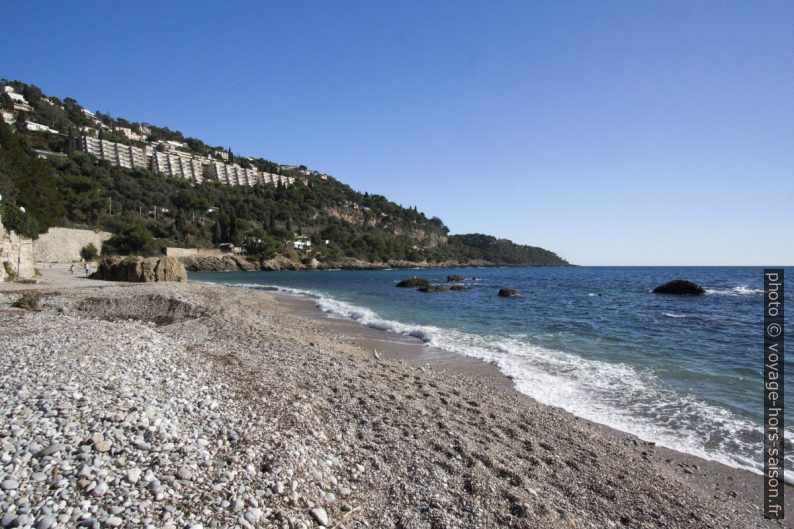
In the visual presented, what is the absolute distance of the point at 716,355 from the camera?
519 inches

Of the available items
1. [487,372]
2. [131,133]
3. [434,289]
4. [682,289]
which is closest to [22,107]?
[131,133]

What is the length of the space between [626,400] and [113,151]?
164m

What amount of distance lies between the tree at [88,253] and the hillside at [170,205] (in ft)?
13.5

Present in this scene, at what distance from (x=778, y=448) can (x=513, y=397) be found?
4.26m

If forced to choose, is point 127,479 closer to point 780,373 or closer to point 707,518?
point 707,518

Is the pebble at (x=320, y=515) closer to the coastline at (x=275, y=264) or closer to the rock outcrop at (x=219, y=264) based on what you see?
the coastline at (x=275, y=264)

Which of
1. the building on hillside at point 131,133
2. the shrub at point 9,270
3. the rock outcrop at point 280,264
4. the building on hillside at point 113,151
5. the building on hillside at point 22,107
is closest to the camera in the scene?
the shrub at point 9,270

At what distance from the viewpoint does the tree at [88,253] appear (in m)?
58.6

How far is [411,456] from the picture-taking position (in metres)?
5.18

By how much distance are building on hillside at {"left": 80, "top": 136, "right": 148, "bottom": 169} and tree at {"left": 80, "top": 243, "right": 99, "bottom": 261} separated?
84128 millimetres

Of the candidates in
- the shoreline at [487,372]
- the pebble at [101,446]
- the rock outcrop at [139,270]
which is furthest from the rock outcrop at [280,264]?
the pebble at [101,446]

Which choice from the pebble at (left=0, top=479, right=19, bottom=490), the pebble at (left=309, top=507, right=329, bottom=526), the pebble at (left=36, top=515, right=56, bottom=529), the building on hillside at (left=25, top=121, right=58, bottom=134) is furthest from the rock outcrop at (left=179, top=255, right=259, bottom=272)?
the pebble at (left=309, top=507, right=329, bottom=526)

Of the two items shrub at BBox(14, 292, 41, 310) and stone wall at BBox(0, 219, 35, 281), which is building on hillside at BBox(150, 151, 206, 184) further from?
shrub at BBox(14, 292, 41, 310)

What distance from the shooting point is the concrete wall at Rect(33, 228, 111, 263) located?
5122cm
